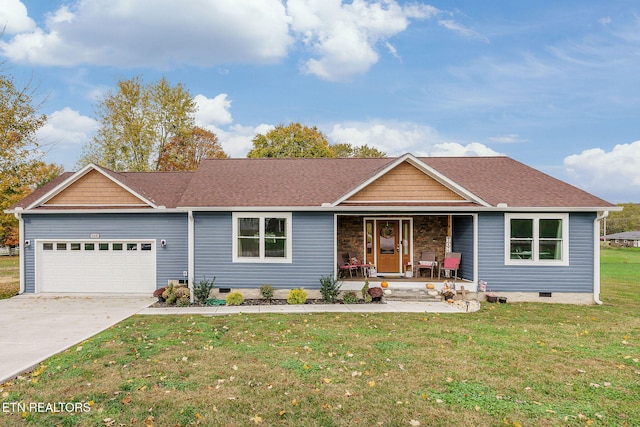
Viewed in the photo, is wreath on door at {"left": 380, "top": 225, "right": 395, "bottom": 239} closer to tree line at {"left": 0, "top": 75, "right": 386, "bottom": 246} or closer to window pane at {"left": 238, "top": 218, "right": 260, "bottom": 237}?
window pane at {"left": 238, "top": 218, "right": 260, "bottom": 237}

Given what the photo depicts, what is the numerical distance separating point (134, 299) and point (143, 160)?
60.9 ft

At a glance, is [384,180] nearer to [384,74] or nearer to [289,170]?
[289,170]

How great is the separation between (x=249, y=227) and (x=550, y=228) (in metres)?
10.2

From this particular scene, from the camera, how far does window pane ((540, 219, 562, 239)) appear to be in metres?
11.9

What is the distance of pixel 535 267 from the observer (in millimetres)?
11805

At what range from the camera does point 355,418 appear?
4129 mm

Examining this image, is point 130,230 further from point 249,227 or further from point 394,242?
point 394,242

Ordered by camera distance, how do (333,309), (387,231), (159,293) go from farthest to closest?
1. (387,231)
2. (159,293)
3. (333,309)

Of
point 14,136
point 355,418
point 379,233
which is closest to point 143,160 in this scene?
point 14,136

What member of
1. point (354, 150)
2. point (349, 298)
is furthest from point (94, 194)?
point (354, 150)

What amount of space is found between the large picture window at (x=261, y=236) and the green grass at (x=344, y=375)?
3538mm

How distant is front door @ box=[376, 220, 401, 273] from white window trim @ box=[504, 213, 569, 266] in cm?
379

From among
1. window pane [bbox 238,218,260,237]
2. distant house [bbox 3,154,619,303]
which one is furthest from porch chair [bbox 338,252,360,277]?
window pane [bbox 238,218,260,237]

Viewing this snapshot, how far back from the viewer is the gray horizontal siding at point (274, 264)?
Result: 38.9ft
